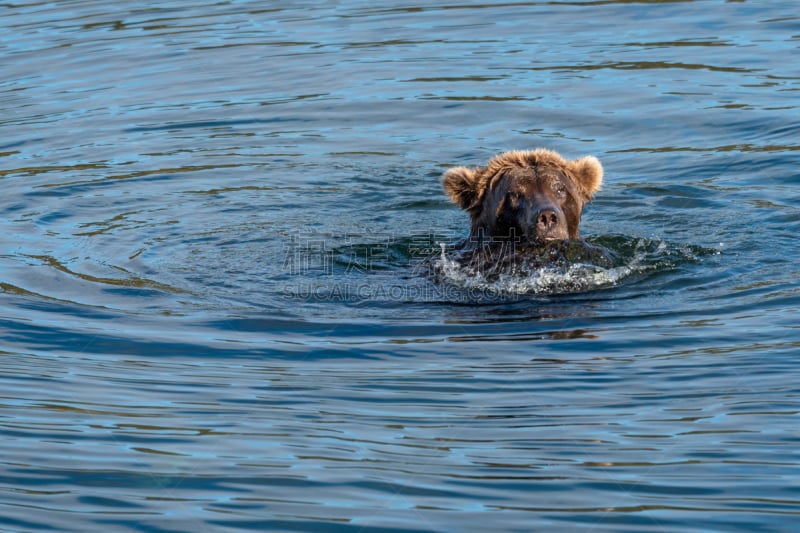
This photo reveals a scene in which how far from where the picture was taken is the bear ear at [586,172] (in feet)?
34.2

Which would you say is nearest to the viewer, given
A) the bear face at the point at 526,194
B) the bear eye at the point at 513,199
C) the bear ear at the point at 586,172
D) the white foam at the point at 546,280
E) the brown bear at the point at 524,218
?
the white foam at the point at 546,280

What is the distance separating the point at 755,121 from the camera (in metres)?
14.5

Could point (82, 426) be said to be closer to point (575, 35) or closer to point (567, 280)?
point (567, 280)

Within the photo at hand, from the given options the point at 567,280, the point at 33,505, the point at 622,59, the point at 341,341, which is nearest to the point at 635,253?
the point at 567,280

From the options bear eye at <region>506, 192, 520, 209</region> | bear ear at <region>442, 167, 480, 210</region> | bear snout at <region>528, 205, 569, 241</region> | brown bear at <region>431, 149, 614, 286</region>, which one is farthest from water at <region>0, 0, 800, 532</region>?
bear eye at <region>506, 192, 520, 209</region>

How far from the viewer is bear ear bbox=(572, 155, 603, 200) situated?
10430mm

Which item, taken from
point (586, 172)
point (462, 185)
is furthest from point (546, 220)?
point (462, 185)

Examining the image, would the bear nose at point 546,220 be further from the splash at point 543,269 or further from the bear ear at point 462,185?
the bear ear at point 462,185

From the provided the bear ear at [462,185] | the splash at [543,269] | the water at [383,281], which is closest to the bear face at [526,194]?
the bear ear at [462,185]

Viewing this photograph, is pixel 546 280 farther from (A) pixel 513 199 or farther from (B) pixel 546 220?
(A) pixel 513 199

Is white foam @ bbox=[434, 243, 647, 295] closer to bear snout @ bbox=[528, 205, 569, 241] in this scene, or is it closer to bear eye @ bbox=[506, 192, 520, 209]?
bear snout @ bbox=[528, 205, 569, 241]

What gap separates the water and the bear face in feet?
2.07

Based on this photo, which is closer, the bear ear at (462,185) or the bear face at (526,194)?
the bear face at (526,194)

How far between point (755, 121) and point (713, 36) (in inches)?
156
